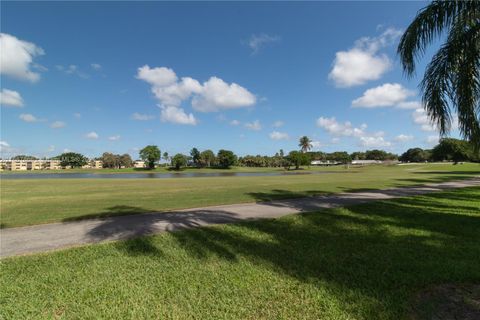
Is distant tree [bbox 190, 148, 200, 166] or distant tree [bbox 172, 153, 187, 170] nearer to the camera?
distant tree [bbox 172, 153, 187, 170]

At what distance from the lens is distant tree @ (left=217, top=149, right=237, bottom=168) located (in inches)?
4628

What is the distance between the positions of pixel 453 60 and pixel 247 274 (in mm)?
6414

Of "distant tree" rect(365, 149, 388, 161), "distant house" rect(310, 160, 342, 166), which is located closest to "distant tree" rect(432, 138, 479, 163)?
"distant house" rect(310, 160, 342, 166)

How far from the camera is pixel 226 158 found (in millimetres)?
117375

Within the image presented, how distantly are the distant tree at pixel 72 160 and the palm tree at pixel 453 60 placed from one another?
175 meters

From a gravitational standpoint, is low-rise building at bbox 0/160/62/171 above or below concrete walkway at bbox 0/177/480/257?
above

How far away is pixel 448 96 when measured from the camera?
21.8 feet

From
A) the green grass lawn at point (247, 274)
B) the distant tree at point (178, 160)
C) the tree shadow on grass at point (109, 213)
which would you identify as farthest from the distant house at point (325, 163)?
the green grass lawn at point (247, 274)

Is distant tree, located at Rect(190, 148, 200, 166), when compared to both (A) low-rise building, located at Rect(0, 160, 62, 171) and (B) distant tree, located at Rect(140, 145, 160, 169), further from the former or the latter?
(A) low-rise building, located at Rect(0, 160, 62, 171)

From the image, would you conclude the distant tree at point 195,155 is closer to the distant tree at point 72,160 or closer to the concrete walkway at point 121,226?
the distant tree at point 72,160

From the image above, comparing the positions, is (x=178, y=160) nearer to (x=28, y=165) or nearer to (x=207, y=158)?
(x=207, y=158)

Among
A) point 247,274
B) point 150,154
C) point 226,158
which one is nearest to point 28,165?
point 150,154

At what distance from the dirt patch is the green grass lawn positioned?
0.13 m

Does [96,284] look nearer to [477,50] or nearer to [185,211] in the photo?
[185,211]
